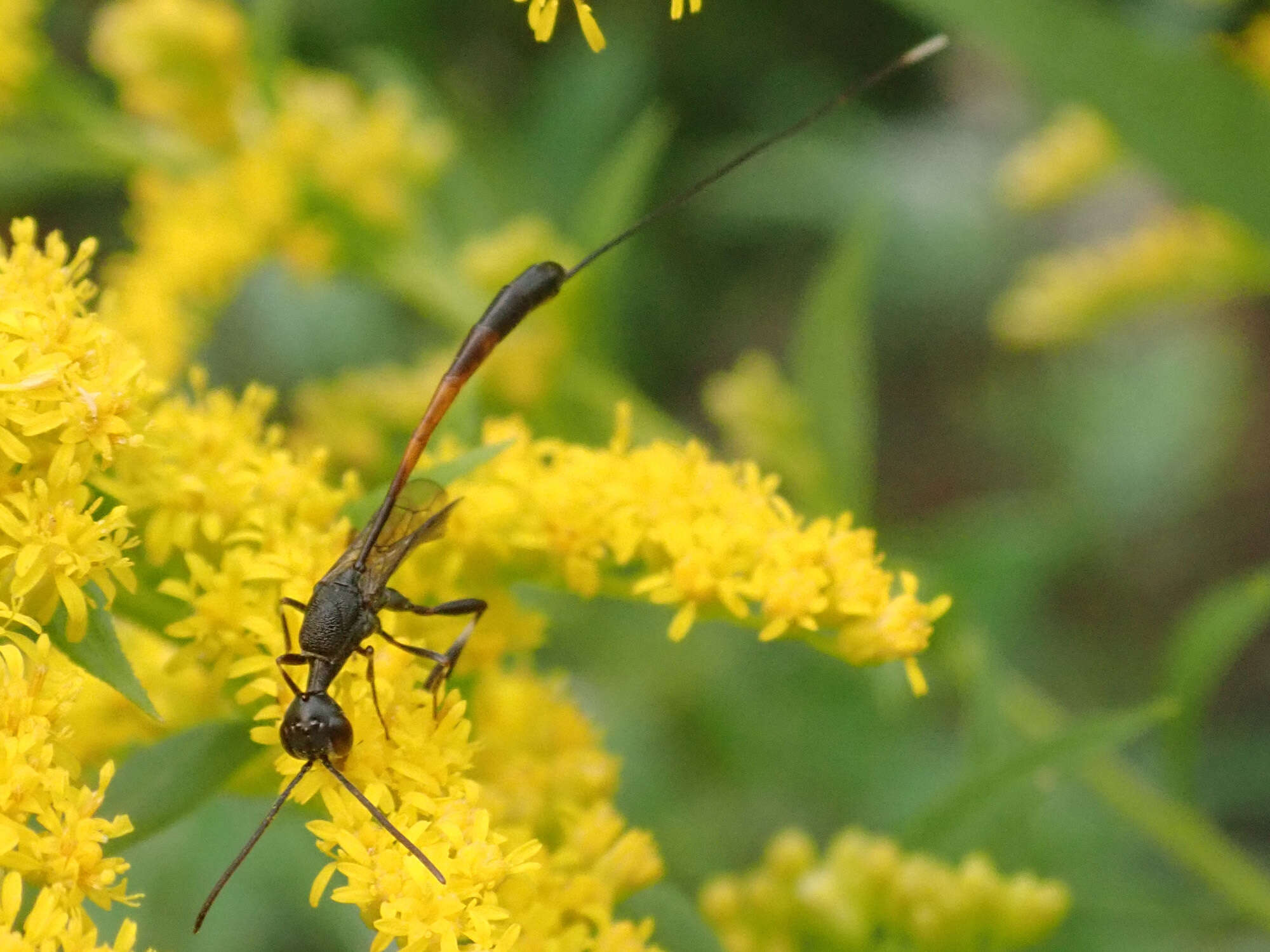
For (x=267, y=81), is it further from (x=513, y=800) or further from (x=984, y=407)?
(x=984, y=407)

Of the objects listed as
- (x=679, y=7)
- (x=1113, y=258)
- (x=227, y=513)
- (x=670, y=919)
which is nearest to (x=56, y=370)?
(x=227, y=513)

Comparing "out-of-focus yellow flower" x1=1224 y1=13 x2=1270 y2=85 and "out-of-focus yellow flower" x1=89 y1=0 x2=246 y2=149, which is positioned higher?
"out-of-focus yellow flower" x1=1224 y1=13 x2=1270 y2=85

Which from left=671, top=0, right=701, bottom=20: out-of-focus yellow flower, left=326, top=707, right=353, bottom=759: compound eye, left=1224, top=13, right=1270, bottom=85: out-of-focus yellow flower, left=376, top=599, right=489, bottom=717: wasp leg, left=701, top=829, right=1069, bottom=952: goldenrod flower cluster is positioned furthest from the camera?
left=1224, top=13, right=1270, bottom=85: out-of-focus yellow flower

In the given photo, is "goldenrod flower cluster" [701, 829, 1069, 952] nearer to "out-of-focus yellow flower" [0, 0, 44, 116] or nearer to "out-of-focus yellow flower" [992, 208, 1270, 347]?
"out-of-focus yellow flower" [992, 208, 1270, 347]

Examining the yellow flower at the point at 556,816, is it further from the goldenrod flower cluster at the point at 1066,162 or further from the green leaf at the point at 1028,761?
the goldenrod flower cluster at the point at 1066,162

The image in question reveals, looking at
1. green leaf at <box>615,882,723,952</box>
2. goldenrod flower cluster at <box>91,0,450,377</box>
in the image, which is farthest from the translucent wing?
goldenrod flower cluster at <box>91,0,450,377</box>

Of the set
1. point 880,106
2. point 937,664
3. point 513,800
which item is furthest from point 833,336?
point 880,106

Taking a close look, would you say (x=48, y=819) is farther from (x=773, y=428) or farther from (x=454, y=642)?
(x=773, y=428)
